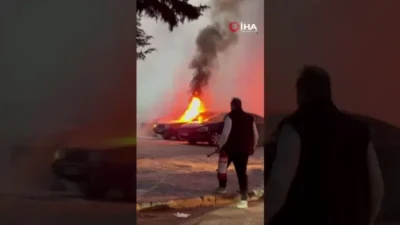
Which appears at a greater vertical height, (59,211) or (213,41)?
(213,41)

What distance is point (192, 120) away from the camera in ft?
5.33

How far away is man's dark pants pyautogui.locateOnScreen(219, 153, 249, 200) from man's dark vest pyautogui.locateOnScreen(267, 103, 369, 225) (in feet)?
0.51

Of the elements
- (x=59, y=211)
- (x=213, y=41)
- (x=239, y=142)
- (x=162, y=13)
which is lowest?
(x=59, y=211)

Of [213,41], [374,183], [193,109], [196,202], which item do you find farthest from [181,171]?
[374,183]

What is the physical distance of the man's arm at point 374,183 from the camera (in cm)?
164

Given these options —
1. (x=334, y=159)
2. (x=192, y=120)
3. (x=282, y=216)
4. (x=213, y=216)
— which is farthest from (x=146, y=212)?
(x=334, y=159)

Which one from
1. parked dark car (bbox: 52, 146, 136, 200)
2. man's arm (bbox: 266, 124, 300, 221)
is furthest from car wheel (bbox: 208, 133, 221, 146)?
parked dark car (bbox: 52, 146, 136, 200)

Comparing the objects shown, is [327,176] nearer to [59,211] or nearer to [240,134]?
[240,134]

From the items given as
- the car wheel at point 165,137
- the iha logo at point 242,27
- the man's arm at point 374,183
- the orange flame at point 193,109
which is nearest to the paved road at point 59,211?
the car wheel at point 165,137

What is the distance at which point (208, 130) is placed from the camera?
5.36ft

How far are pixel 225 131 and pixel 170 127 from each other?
201 millimetres

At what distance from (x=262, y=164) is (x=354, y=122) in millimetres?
366

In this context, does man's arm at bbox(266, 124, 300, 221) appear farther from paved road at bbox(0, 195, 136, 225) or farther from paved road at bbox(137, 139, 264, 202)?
paved road at bbox(0, 195, 136, 225)

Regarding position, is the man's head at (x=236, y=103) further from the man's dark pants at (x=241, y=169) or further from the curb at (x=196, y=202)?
the curb at (x=196, y=202)
